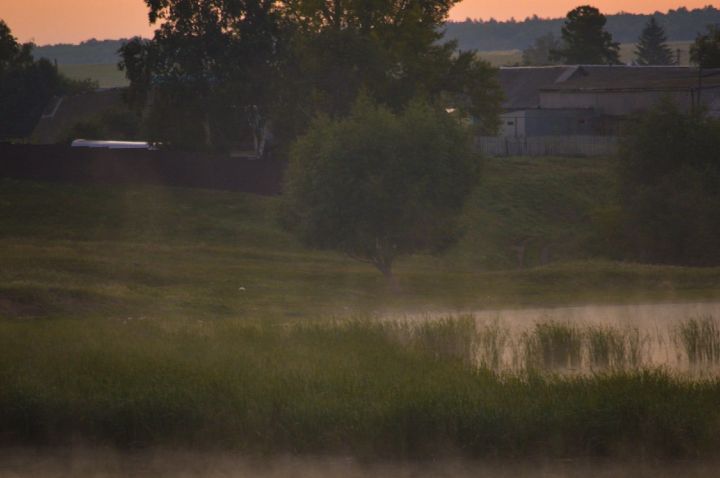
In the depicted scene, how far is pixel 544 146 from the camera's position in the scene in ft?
230

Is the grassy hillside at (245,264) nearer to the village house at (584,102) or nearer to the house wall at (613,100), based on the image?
the village house at (584,102)

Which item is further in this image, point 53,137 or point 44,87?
point 44,87

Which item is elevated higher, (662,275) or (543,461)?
(543,461)

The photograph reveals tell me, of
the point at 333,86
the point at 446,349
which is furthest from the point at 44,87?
the point at 446,349

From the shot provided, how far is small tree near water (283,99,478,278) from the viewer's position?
1204 inches

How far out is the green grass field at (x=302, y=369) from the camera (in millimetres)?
13633

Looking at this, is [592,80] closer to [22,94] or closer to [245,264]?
[22,94]

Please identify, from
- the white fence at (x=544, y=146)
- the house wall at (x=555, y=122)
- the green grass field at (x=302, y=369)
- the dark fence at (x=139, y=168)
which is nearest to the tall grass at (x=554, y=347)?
the green grass field at (x=302, y=369)

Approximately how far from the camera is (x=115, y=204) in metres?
47.2

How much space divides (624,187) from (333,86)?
56.6 feet

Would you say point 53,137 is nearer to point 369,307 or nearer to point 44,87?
point 44,87

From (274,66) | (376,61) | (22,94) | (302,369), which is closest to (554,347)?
(302,369)

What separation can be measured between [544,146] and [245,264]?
38741 millimetres

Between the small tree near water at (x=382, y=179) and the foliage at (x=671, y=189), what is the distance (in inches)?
516
